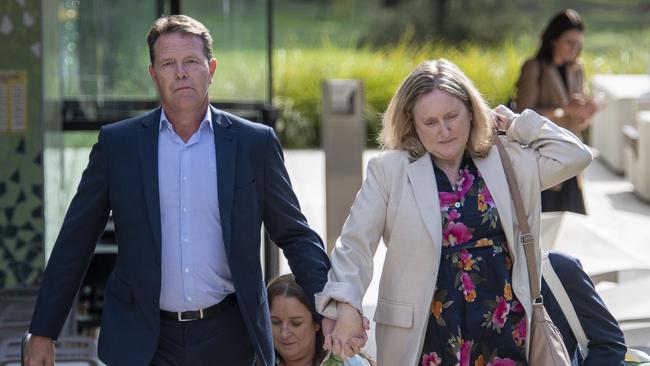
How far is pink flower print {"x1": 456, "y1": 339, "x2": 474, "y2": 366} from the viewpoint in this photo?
3801 mm

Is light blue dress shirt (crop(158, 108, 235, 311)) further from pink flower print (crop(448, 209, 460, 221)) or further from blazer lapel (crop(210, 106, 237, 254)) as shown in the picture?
pink flower print (crop(448, 209, 460, 221))

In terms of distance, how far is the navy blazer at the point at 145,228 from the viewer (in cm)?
382

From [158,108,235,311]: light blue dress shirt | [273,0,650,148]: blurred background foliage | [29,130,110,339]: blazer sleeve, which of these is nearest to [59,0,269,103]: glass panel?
[273,0,650,148]: blurred background foliage

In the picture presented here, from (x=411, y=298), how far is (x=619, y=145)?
11.5 metres

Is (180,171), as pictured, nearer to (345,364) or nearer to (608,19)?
(345,364)

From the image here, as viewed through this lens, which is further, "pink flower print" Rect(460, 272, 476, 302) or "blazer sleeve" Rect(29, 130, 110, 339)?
"blazer sleeve" Rect(29, 130, 110, 339)

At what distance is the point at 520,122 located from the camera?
4.02 m

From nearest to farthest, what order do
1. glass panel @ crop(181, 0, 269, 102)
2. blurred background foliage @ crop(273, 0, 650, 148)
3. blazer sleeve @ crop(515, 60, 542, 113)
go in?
blazer sleeve @ crop(515, 60, 542, 113) → glass panel @ crop(181, 0, 269, 102) → blurred background foliage @ crop(273, 0, 650, 148)

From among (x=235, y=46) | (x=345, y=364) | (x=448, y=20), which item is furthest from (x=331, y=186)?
(x=448, y=20)

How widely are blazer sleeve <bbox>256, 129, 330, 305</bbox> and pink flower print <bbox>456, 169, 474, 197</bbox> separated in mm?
490

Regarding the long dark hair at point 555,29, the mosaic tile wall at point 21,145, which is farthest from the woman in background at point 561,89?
the mosaic tile wall at point 21,145

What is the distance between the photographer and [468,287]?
3.80m

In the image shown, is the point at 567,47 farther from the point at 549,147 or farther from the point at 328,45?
the point at 328,45

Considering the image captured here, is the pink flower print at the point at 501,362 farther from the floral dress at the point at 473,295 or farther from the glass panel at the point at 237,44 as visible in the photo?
the glass panel at the point at 237,44
